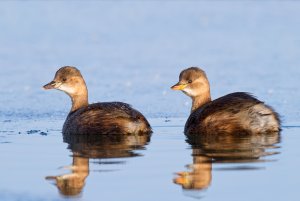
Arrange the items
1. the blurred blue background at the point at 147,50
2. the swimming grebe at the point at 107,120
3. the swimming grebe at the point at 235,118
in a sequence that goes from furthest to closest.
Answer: the blurred blue background at the point at 147,50 → the swimming grebe at the point at 107,120 → the swimming grebe at the point at 235,118

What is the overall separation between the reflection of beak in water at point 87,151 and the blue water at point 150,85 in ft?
0.14

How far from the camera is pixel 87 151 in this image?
1004 centimetres

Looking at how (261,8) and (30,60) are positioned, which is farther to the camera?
(261,8)

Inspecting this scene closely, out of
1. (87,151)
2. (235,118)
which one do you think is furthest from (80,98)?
(87,151)

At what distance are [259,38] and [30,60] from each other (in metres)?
5.76

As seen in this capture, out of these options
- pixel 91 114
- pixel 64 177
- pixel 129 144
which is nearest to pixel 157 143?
pixel 129 144

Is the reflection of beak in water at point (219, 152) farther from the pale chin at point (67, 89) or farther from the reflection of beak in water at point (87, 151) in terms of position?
the pale chin at point (67, 89)

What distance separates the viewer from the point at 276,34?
69.7 feet

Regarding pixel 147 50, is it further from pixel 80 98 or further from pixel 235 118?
pixel 235 118

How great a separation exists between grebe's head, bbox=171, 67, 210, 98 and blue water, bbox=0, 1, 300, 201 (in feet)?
1.75

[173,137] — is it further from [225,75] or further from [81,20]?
[81,20]

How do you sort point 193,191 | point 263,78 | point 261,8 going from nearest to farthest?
point 193,191, point 263,78, point 261,8

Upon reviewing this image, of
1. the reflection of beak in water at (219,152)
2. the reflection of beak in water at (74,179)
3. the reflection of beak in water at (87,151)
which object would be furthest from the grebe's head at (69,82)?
the reflection of beak in water at (74,179)

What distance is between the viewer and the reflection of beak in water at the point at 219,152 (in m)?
8.09
